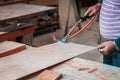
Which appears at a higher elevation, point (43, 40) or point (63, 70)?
point (63, 70)

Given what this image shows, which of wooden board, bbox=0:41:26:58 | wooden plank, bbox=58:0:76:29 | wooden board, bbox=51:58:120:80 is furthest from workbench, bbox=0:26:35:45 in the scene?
wooden plank, bbox=58:0:76:29

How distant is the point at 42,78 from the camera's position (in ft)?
3.29

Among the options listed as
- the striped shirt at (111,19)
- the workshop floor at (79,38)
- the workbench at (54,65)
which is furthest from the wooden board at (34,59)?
the workshop floor at (79,38)

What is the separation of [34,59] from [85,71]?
0.26 meters

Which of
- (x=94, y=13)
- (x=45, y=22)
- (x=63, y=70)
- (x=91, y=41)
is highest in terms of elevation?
(x=94, y=13)

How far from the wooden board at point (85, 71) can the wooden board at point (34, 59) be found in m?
0.04

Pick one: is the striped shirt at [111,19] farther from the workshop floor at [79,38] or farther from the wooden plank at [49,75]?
the workshop floor at [79,38]

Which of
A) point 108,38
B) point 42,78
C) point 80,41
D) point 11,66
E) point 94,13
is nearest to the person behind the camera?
point 42,78

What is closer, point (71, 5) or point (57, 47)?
point (57, 47)

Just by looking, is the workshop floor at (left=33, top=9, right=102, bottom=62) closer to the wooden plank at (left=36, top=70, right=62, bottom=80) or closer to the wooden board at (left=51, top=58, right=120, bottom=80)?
the wooden board at (left=51, top=58, right=120, bottom=80)

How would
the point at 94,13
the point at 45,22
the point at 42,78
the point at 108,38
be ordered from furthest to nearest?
the point at 45,22 < the point at 94,13 < the point at 108,38 < the point at 42,78

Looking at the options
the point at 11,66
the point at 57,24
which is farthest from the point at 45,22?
the point at 11,66

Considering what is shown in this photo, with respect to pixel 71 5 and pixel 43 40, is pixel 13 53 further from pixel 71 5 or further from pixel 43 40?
pixel 71 5

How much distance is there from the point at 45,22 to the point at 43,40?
1.25ft
